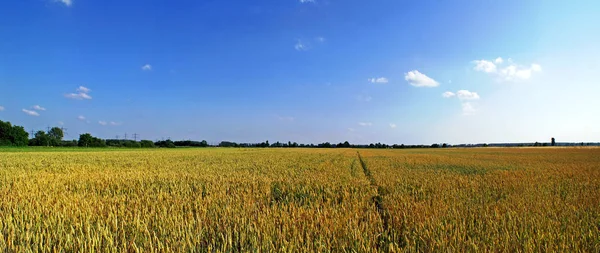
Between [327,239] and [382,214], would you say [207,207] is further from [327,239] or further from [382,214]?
[382,214]

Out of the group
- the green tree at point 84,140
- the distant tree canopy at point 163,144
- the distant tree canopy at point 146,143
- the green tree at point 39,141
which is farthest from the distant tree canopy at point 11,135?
the distant tree canopy at point 163,144

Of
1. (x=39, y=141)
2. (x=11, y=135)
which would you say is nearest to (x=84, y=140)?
(x=39, y=141)

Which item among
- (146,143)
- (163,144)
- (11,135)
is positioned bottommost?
(163,144)

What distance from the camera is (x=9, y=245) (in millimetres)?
3061

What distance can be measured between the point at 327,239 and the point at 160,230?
2071 millimetres

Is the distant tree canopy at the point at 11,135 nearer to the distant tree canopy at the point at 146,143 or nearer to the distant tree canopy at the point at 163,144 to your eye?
the distant tree canopy at the point at 146,143

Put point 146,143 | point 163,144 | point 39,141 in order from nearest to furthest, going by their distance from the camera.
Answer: point 39,141 < point 146,143 < point 163,144

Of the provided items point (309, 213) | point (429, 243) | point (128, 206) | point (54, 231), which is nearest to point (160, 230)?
point (54, 231)

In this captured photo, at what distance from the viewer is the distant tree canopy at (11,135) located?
9025 cm

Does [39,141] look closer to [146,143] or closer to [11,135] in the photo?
[11,135]

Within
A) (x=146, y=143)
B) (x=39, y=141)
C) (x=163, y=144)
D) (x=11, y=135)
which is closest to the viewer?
(x=11, y=135)

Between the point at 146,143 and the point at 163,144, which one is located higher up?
the point at 146,143

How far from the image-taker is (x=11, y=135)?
91875mm

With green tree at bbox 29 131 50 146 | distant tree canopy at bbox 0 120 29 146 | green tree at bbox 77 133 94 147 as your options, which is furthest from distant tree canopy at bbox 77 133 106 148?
distant tree canopy at bbox 0 120 29 146
